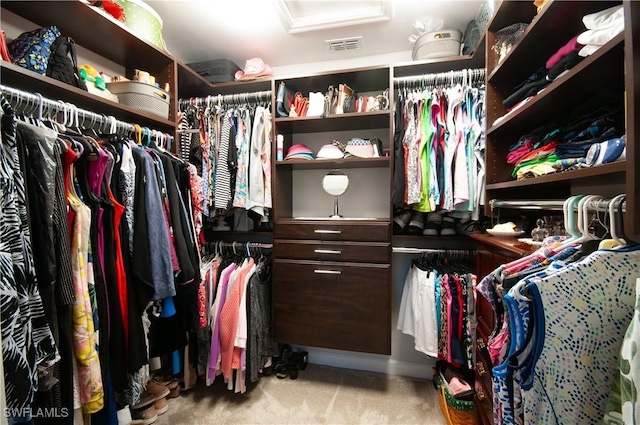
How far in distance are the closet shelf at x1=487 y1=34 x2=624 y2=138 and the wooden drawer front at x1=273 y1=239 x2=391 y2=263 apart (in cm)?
85

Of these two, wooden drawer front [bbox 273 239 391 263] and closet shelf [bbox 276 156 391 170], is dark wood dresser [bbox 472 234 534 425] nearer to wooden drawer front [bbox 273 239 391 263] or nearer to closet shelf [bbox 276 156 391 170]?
wooden drawer front [bbox 273 239 391 263]

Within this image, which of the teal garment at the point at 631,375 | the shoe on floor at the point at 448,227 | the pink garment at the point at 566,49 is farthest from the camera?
the shoe on floor at the point at 448,227

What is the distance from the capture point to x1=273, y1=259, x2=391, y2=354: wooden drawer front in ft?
4.88

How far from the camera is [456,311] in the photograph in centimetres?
142

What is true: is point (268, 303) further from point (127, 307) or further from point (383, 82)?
point (383, 82)

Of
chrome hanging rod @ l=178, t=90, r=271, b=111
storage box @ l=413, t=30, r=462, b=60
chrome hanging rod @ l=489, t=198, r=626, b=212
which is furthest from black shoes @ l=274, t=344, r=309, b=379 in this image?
storage box @ l=413, t=30, r=462, b=60

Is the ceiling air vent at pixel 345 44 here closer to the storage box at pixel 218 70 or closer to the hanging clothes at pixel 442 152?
the hanging clothes at pixel 442 152

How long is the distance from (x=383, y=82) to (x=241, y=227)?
141cm

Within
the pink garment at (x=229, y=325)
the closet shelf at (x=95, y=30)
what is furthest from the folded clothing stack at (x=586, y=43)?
→ the closet shelf at (x=95, y=30)

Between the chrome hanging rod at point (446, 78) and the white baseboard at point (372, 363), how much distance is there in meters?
1.90

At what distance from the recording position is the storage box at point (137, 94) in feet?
4.39

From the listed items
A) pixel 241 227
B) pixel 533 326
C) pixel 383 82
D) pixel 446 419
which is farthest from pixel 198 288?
pixel 383 82

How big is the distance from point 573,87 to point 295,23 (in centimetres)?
150

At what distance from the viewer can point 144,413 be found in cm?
139
